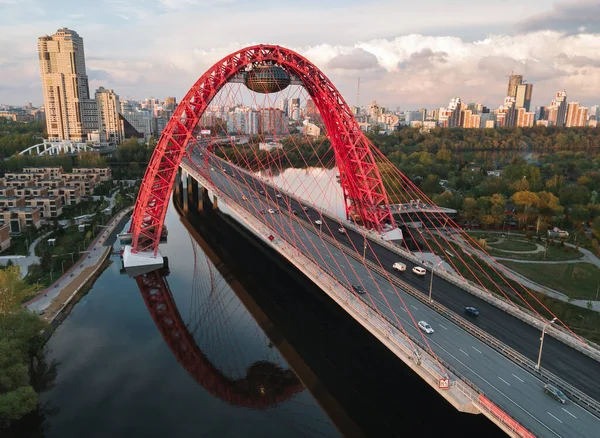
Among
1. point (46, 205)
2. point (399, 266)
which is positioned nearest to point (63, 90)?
point (46, 205)

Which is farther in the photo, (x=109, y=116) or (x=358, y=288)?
(x=109, y=116)

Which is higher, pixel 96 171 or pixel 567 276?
pixel 96 171

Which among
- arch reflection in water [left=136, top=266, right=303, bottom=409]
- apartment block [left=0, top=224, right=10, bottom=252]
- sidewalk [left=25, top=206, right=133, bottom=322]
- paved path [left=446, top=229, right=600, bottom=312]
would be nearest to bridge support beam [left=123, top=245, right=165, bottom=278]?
sidewalk [left=25, top=206, right=133, bottom=322]

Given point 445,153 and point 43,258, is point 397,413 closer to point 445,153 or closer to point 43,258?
point 43,258

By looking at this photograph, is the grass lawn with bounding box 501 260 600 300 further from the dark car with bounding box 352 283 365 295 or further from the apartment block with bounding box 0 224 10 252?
the apartment block with bounding box 0 224 10 252

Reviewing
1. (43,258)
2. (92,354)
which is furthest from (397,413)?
(43,258)

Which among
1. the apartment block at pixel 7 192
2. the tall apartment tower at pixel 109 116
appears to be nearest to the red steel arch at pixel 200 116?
the apartment block at pixel 7 192

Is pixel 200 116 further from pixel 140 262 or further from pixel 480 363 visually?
pixel 480 363
